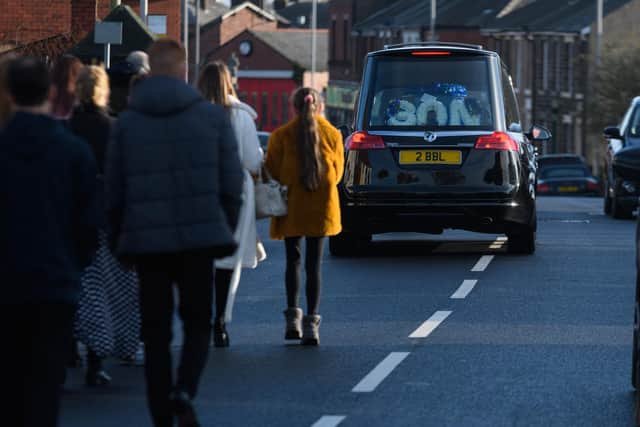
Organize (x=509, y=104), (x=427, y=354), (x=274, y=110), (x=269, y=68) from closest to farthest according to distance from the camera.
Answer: (x=427, y=354), (x=509, y=104), (x=274, y=110), (x=269, y=68)

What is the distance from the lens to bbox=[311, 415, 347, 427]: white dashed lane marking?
28.1ft

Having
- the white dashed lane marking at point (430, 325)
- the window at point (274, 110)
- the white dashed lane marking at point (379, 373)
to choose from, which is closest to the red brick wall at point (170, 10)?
the white dashed lane marking at point (430, 325)

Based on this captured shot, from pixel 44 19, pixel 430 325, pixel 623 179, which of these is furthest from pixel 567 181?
pixel 430 325

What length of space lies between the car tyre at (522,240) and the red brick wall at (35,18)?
17.5 meters

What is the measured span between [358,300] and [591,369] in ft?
13.0

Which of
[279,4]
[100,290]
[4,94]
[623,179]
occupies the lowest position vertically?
[623,179]

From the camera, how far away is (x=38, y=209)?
6508 mm

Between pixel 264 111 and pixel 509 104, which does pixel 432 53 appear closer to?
pixel 509 104

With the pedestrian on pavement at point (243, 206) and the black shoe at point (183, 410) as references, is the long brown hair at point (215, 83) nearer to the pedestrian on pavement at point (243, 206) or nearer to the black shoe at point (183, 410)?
the pedestrian on pavement at point (243, 206)

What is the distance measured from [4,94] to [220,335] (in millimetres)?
4568

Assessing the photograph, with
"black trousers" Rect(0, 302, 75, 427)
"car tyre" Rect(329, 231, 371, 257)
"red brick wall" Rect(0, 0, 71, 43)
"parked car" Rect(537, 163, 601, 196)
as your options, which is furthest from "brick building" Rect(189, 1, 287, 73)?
"black trousers" Rect(0, 302, 75, 427)

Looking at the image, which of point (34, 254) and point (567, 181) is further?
point (567, 181)

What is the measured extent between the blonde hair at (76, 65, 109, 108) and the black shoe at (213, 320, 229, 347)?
2001 mm

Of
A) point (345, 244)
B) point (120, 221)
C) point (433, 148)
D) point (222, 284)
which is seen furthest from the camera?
point (345, 244)
